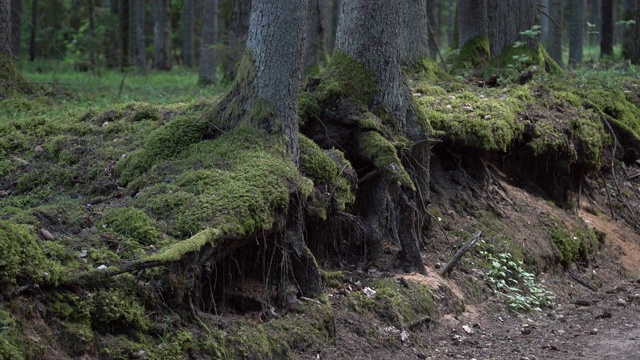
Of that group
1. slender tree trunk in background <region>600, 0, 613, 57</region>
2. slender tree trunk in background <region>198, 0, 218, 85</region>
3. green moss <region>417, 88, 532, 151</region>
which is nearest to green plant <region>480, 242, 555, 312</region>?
green moss <region>417, 88, 532, 151</region>

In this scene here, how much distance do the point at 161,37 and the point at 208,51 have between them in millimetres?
11446

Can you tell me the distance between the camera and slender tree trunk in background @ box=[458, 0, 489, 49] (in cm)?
1714

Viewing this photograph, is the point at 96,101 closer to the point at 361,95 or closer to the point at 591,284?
the point at 361,95

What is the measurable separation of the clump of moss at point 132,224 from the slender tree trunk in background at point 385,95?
3184 mm

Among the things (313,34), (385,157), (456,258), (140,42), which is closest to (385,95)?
(385,157)

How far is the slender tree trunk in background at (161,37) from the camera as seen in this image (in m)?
31.2

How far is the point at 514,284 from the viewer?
10844 mm

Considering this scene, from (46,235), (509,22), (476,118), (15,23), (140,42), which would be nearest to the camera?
(46,235)

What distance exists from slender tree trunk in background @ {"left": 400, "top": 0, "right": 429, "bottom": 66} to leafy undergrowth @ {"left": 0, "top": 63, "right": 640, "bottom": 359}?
171 cm

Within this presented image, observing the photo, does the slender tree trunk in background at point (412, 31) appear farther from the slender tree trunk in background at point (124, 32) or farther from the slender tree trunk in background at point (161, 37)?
the slender tree trunk in background at point (161, 37)

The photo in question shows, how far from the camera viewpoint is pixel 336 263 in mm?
9336

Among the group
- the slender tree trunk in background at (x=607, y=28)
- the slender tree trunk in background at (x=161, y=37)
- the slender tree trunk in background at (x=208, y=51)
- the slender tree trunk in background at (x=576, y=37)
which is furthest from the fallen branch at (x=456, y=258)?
the slender tree trunk in background at (x=161, y=37)

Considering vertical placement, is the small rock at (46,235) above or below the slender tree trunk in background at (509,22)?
below

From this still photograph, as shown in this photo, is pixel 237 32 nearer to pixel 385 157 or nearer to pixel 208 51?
pixel 208 51
